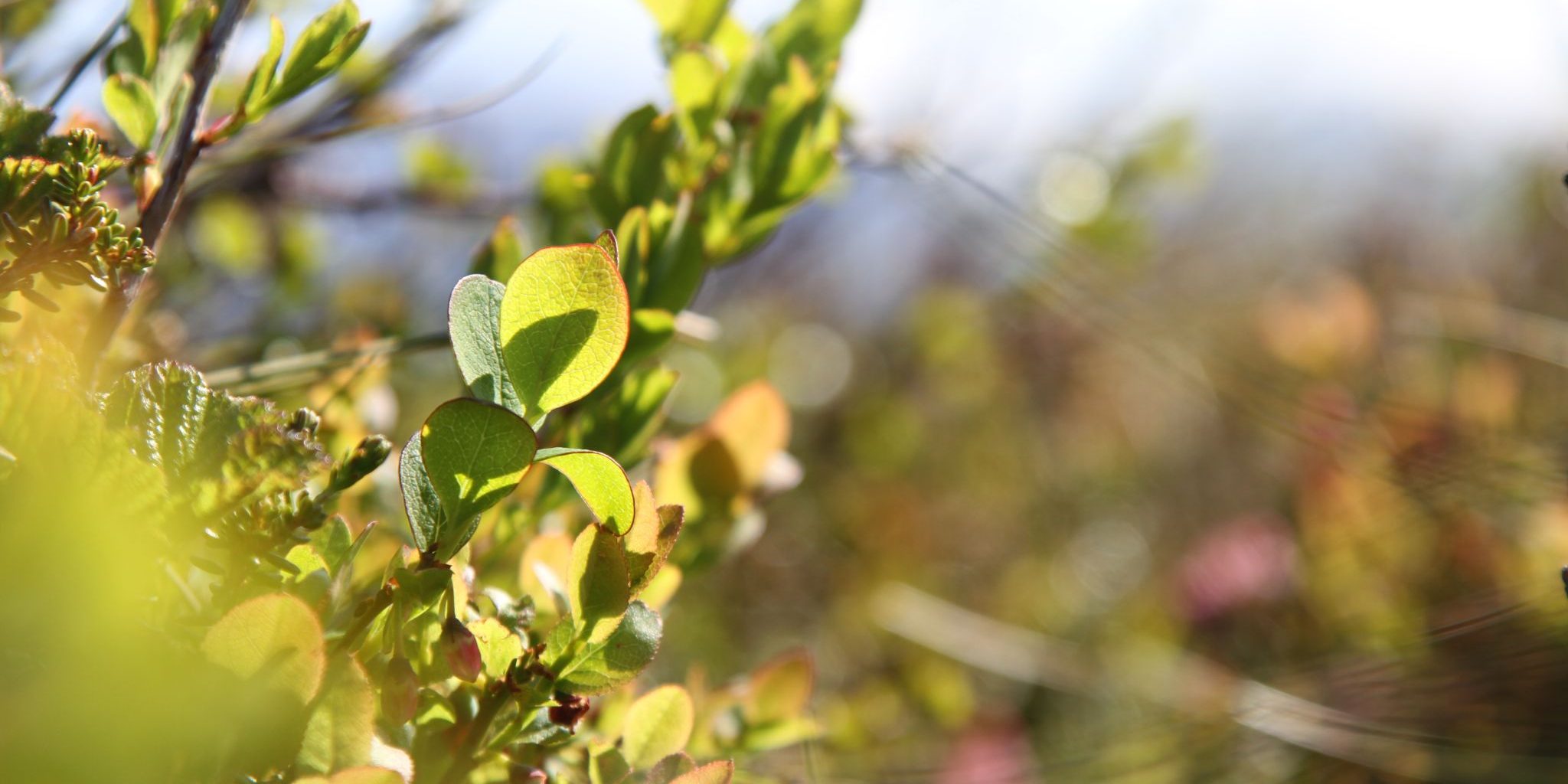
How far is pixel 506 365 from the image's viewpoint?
325mm

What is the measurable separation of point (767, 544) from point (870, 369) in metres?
0.48

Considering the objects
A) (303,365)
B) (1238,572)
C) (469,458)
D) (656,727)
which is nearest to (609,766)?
(656,727)

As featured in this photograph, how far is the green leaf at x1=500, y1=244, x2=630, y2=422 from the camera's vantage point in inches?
12.7

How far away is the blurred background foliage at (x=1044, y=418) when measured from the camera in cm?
77

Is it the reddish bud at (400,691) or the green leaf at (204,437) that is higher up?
the green leaf at (204,437)

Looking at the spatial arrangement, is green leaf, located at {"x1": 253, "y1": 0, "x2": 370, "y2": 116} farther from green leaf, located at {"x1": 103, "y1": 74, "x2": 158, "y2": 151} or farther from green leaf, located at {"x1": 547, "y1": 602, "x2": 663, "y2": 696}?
green leaf, located at {"x1": 547, "y1": 602, "x2": 663, "y2": 696}

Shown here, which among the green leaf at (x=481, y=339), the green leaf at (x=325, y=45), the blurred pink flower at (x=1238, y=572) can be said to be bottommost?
the blurred pink flower at (x=1238, y=572)

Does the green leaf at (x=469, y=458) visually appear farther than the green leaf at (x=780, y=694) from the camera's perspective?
No

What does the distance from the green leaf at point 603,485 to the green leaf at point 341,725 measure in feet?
0.27

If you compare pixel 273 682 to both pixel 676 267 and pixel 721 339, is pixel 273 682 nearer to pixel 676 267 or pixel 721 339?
pixel 676 267

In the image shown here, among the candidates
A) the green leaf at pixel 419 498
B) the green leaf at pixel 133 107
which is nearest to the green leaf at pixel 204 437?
the green leaf at pixel 419 498

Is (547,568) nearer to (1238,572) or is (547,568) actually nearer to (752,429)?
(752,429)

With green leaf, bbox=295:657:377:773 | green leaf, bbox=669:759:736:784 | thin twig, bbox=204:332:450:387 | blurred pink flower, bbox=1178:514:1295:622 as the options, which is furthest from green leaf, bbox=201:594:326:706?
blurred pink flower, bbox=1178:514:1295:622

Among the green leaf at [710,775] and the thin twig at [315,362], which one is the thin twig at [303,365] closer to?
the thin twig at [315,362]
